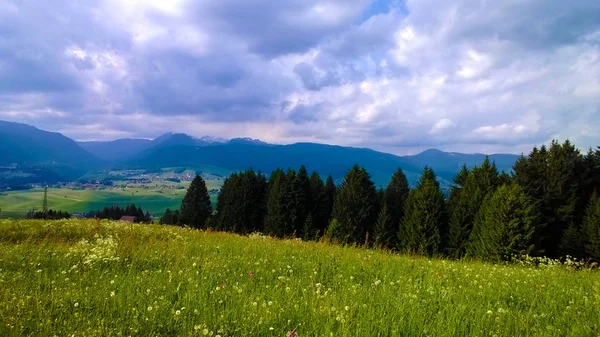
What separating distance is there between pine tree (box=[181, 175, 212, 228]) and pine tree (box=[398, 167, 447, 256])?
47568 mm

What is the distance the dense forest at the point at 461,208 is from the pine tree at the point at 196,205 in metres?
8.05

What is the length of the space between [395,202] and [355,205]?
418 inches

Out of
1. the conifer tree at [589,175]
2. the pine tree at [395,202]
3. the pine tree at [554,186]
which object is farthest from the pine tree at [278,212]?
the conifer tree at [589,175]

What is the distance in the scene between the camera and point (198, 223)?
79000mm

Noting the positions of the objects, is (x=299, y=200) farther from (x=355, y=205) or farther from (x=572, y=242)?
(x=572, y=242)

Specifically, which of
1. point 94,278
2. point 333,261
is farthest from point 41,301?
point 333,261

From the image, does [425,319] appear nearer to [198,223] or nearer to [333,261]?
[333,261]

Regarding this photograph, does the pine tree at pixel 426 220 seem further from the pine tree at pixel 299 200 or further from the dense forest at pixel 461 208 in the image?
the pine tree at pixel 299 200

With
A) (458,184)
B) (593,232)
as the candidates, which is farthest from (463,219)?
(593,232)

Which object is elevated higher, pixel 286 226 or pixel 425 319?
pixel 425 319

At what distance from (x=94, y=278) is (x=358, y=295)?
4.90 m

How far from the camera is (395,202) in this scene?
209ft

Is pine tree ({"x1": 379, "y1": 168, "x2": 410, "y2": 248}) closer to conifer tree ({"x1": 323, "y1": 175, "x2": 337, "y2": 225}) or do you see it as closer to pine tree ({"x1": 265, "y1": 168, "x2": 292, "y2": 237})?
conifer tree ({"x1": 323, "y1": 175, "x2": 337, "y2": 225})

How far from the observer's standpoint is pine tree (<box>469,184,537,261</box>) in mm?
33812
